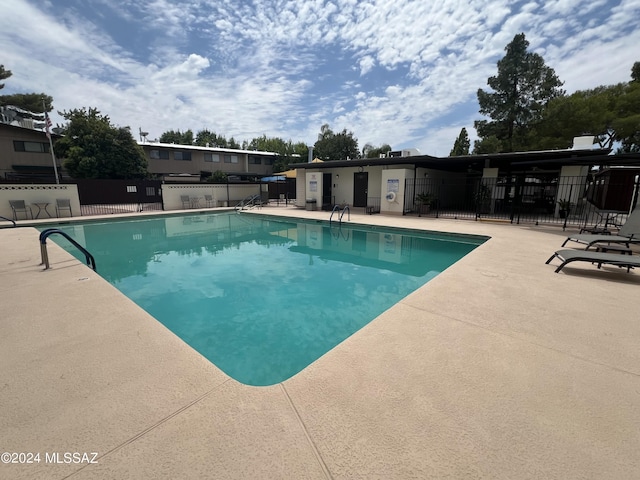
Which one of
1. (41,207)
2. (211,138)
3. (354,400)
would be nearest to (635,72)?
(354,400)

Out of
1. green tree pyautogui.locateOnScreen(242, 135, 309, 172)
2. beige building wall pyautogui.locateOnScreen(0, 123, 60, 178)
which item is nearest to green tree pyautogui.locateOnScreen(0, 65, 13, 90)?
beige building wall pyautogui.locateOnScreen(0, 123, 60, 178)

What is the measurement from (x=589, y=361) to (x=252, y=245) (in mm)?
9023

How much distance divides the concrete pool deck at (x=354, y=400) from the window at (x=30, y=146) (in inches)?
1135

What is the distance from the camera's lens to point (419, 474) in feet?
5.01

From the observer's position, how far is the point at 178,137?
49812mm

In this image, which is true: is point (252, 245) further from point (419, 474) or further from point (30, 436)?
point (419, 474)

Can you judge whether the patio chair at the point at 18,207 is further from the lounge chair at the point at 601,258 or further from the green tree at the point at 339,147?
the green tree at the point at 339,147

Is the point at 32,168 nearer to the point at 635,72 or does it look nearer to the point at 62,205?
the point at 62,205

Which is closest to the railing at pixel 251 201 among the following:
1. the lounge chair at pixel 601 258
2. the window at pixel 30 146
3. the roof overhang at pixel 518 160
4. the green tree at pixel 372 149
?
the roof overhang at pixel 518 160

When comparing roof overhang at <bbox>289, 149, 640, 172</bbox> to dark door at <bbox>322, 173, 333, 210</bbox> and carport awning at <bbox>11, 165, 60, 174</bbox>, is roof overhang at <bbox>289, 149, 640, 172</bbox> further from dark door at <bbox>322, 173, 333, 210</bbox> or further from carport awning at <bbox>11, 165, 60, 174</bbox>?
carport awning at <bbox>11, 165, 60, 174</bbox>

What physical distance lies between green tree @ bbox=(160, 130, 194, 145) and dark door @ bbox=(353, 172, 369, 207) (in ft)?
134

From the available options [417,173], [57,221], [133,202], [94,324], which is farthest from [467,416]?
[133,202]

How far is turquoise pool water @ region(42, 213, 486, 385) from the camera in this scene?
13.1ft

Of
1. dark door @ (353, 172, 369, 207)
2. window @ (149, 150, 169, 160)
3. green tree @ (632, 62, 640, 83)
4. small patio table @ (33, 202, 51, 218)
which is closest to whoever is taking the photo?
small patio table @ (33, 202, 51, 218)
